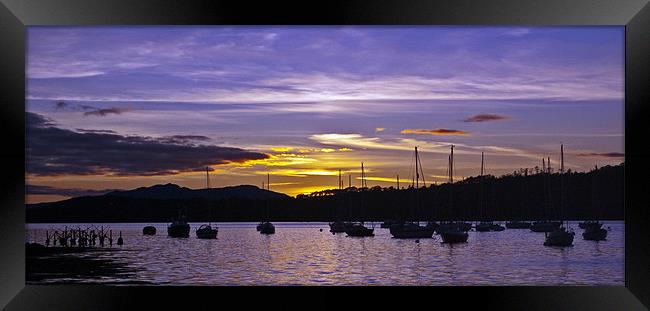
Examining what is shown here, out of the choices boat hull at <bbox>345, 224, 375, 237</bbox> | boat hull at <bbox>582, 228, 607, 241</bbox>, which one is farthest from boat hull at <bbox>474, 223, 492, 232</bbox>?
boat hull at <bbox>345, 224, 375, 237</bbox>

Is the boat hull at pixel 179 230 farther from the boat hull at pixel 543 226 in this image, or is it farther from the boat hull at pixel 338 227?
the boat hull at pixel 543 226

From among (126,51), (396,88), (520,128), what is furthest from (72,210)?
(520,128)

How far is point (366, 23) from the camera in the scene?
246 inches

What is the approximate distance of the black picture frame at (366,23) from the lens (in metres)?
6.26

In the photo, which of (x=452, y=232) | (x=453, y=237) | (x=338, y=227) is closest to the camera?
(x=453, y=237)

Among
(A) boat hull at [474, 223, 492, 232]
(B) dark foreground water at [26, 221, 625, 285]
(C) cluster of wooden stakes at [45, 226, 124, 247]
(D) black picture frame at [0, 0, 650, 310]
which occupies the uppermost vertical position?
(D) black picture frame at [0, 0, 650, 310]

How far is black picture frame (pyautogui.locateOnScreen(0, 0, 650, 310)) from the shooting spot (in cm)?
626

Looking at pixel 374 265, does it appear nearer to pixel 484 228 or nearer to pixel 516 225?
pixel 484 228

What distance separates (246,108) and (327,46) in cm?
1559

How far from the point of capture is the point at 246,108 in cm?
2384

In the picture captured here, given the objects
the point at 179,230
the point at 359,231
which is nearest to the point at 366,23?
the point at 359,231

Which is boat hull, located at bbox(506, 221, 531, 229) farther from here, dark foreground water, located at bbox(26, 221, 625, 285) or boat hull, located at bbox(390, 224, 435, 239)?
boat hull, located at bbox(390, 224, 435, 239)

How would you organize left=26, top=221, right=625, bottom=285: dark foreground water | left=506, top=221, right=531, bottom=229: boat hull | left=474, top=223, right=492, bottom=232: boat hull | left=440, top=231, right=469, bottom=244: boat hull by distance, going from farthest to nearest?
left=506, top=221, right=531, bottom=229: boat hull → left=474, top=223, right=492, bottom=232: boat hull → left=440, top=231, right=469, bottom=244: boat hull → left=26, top=221, right=625, bottom=285: dark foreground water

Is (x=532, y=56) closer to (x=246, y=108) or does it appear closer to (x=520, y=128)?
(x=520, y=128)
